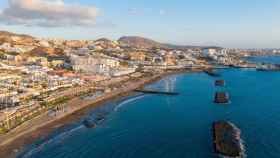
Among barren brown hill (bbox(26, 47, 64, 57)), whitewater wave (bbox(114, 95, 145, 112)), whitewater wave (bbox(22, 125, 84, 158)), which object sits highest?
barren brown hill (bbox(26, 47, 64, 57))

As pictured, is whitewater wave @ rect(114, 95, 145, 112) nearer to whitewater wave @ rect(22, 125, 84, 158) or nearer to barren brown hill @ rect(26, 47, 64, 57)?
whitewater wave @ rect(22, 125, 84, 158)

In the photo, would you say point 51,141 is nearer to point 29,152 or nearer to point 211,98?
point 29,152

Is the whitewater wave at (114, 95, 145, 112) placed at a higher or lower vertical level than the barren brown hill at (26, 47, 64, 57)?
lower

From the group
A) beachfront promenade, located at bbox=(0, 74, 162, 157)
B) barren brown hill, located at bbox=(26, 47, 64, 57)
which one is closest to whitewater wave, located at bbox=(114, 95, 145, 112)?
beachfront promenade, located at bbox=(0, 74, 162, 157)

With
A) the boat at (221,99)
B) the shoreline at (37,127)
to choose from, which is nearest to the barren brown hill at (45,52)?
the shoreline at (37,127)

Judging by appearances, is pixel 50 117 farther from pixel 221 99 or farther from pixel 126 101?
pixel 221 99

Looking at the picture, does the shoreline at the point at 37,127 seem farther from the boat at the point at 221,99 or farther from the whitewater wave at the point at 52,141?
the boat at the point at 221,99

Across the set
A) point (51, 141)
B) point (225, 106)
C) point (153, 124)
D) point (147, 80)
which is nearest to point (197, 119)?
point (153, 124)
